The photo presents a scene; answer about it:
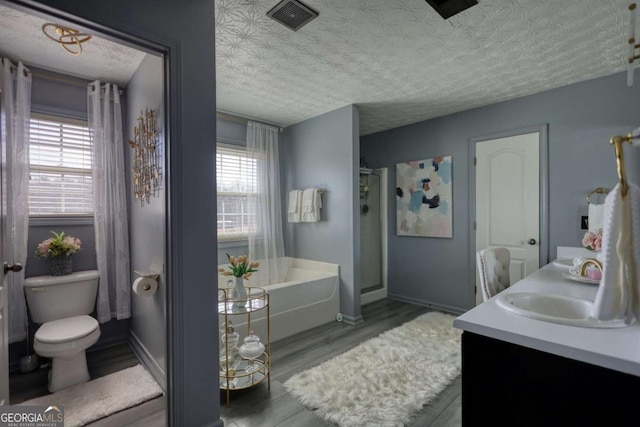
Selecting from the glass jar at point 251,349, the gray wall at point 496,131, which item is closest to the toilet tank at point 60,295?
the glass jar at point 251,349

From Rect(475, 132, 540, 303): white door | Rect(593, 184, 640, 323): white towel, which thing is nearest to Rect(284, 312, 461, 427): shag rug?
Rect(475, 132, 540, 303): white door

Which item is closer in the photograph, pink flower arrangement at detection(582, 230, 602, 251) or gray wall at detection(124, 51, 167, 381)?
pink flower arrangement at detection(582, 230, 602, 251)

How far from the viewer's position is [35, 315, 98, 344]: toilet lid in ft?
6.57

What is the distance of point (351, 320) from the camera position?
3344 millimetres

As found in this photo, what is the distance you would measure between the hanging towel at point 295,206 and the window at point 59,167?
208 cm

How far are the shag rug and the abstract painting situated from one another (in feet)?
4.41

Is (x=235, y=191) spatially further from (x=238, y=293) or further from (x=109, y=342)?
(x=109, y=342)

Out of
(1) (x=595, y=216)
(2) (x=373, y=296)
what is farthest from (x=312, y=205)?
(1) (x=595, y=216)

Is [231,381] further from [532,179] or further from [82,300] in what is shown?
[532,179]

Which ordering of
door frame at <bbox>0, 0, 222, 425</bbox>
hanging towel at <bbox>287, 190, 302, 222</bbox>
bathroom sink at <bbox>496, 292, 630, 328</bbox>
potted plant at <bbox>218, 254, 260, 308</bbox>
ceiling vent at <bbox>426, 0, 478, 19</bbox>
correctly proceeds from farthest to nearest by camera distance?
hanging towel at <bbox>287, 190, 302, 222</bbox>
potted plant at <bbox>218, 254, 260, 308</bbox>
ceiling vent at <bbox>426, 0, 478, 19</bbox>
door frame at <bbox>0, 0, 222, 425</bbox>
bathroom sink at <bbox>496, 292, 630, 328</bbox>

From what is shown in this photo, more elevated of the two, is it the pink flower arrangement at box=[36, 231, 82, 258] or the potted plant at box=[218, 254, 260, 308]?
the pink flower arrangement at box=[36, 231, 82, 258]

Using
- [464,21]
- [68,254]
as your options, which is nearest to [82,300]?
[68,254]

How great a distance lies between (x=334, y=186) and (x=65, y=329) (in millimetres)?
2696

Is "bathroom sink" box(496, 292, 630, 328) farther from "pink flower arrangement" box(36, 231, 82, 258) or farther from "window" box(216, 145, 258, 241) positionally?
"pink flower arrangement" box(36, 231, 82, 258)
